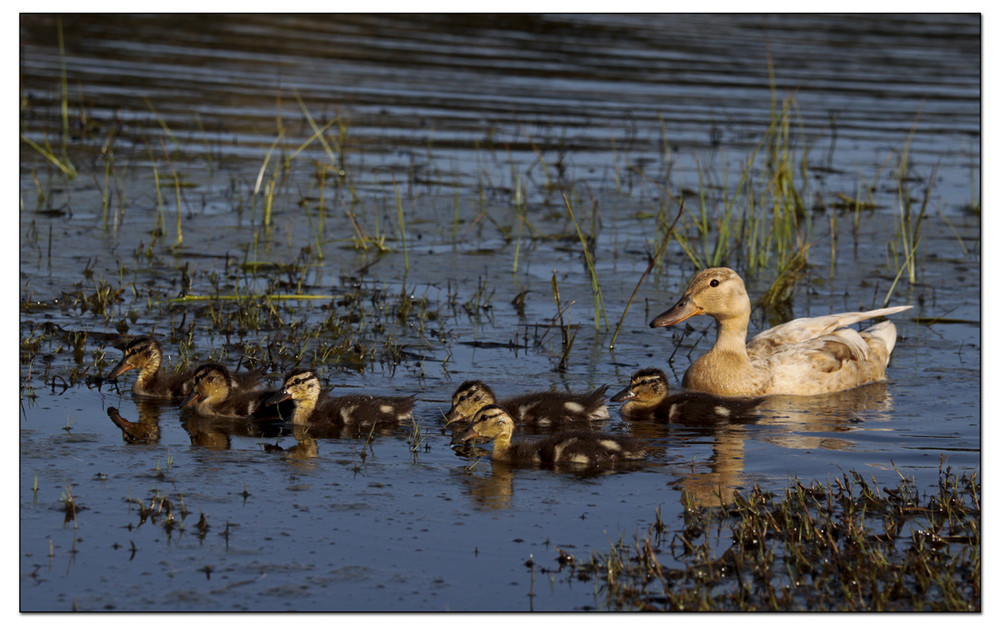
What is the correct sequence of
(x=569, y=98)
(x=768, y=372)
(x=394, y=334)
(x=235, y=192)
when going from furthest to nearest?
(x=569, y=98)
(x=235, y=192)
(x=394, y=334)
(x=768, y=372)

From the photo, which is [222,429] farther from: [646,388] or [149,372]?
[646,388]

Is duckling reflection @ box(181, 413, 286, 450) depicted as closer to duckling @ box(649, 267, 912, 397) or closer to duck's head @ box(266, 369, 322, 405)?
duck's head @ box(266, 369, 322, 405)

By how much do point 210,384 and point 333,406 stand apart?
0.72 meters

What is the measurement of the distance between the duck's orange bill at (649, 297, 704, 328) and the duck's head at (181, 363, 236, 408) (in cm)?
269

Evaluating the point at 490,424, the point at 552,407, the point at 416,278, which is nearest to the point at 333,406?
the point at 490,424

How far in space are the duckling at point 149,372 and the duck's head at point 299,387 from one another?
0.48 metres

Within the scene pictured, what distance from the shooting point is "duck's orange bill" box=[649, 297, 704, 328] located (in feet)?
27.7

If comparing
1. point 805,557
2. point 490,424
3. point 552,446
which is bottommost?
point 805,557

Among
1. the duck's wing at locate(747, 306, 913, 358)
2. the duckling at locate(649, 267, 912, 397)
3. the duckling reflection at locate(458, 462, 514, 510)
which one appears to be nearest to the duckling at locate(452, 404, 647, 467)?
the duckling reflection at locate(458, 462, 514, 510)

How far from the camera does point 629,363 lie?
8.74 meters

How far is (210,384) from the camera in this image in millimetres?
7289

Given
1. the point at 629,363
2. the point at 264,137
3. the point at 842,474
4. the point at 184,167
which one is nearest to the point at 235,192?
the point at 184,167

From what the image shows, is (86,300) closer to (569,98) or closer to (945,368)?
(945,368)

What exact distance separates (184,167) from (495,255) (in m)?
4.09
